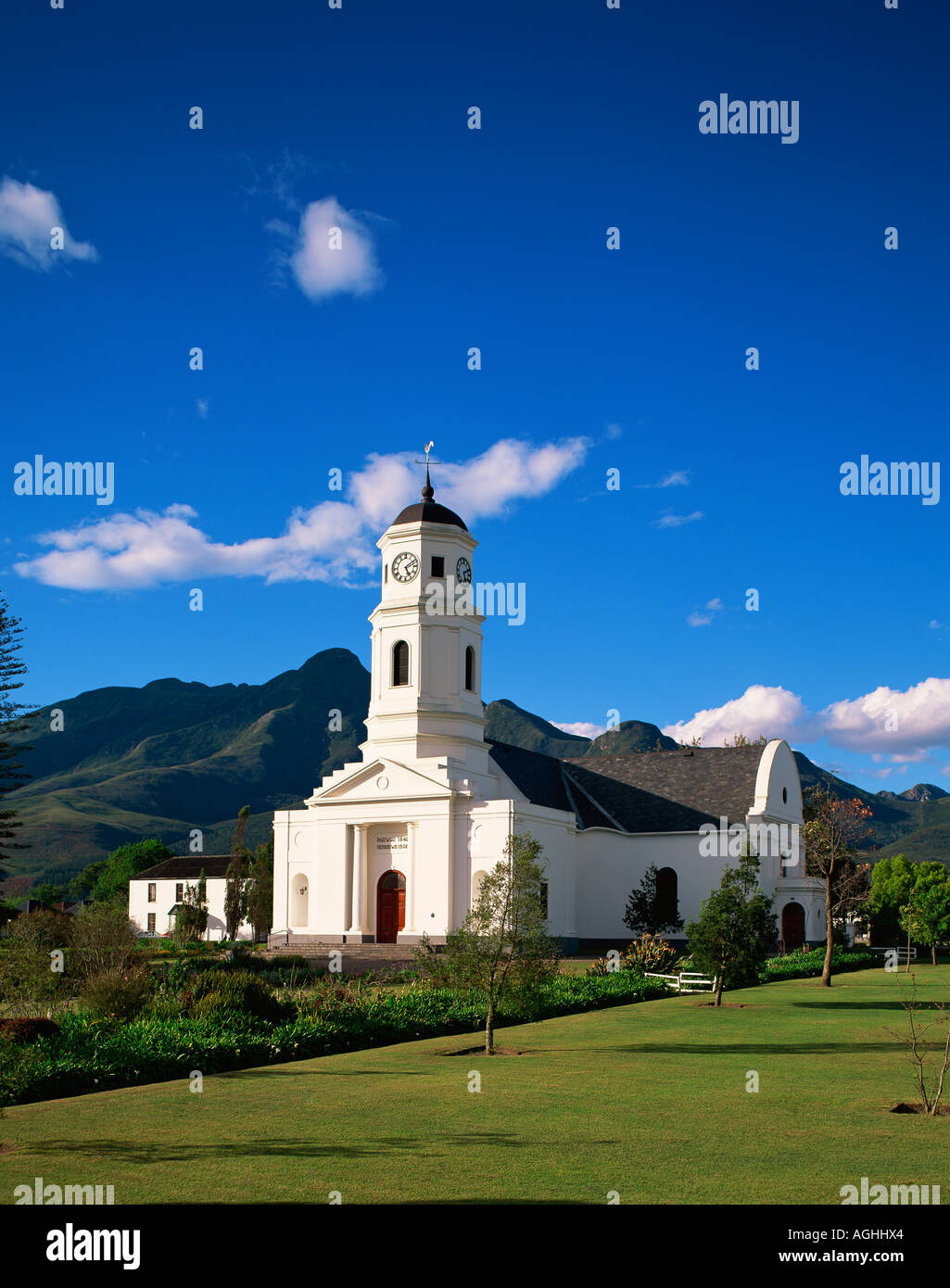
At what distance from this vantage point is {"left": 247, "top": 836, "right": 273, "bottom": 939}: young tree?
239 feet

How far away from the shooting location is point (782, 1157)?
10547mm

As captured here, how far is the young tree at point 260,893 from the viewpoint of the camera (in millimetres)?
72812

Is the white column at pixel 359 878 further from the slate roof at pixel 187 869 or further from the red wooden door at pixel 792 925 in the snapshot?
the slate roof at pixel 187 869

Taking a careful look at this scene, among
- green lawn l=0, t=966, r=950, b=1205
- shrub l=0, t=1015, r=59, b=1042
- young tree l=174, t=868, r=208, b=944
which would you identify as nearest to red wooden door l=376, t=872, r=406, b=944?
young tree l=174, t=868, r=208, b=944

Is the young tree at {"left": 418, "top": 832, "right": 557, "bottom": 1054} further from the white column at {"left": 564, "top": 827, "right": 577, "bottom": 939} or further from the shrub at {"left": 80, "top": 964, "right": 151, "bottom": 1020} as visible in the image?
the white column at {"left": 564, "top": 827, "right": 577, "bottom": 939}

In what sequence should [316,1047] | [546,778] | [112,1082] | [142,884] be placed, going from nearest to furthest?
[112,1082]
[316,1047]
[546,778]
[142,884]

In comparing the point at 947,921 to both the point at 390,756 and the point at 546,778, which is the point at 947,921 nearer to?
the point at 546,778

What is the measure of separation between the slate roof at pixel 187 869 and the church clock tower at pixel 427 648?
41.7 m

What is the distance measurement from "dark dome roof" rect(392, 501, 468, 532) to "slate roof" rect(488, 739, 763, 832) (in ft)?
34.3

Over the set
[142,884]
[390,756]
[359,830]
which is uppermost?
[390,756]

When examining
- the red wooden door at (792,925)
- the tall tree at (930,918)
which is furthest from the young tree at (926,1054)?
the red wooden door at (792,925)
